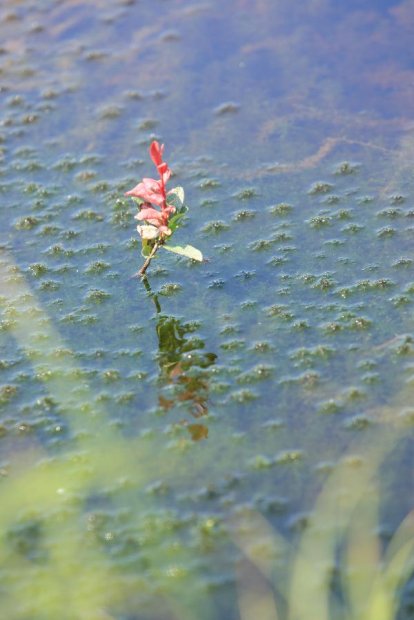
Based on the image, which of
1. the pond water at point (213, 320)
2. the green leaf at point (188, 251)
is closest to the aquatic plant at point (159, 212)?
the green leaf at point (188, 251)

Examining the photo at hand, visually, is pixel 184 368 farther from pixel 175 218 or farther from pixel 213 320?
pixel 175 218

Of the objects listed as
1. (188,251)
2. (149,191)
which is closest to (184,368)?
(188,251)

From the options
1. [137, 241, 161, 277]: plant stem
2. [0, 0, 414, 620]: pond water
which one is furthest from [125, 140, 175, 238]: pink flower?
[0, 0, 414, 620]: pond water

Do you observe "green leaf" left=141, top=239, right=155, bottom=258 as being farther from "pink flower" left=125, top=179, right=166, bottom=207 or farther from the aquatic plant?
"pink flower" left=125, top=179, right=166, bottom=207

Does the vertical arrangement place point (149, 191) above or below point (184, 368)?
above

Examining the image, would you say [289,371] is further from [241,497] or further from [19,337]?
[19,337]

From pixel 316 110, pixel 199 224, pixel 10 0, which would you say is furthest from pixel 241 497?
pixel 10 0
